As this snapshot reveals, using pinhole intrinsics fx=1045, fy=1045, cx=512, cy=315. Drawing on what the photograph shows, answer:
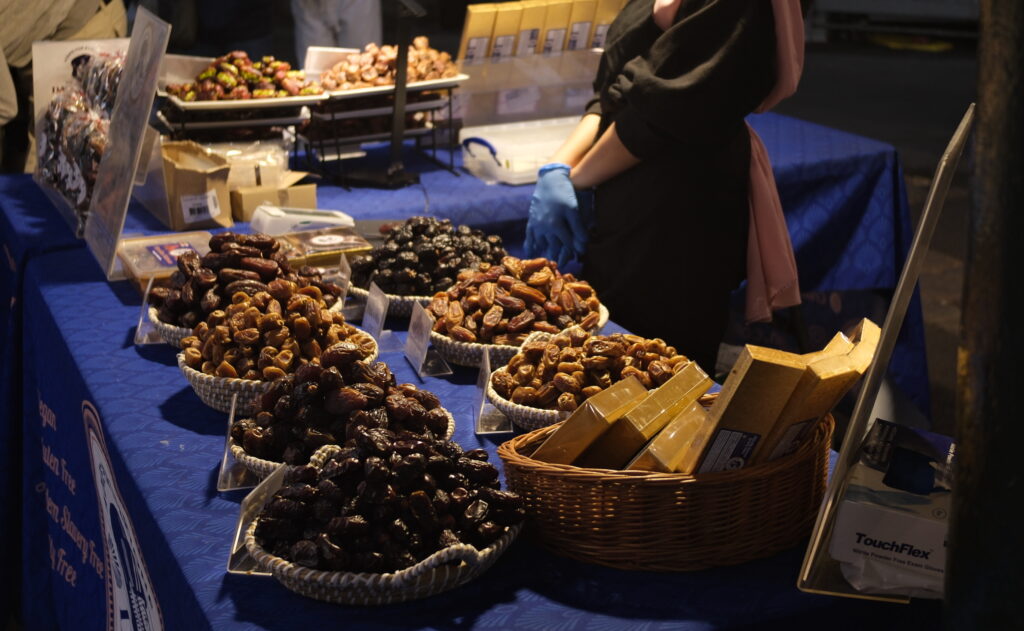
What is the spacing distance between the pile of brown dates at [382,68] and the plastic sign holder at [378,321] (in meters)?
1.25

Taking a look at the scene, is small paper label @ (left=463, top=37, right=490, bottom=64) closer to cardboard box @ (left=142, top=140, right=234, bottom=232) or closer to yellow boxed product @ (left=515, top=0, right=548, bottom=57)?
yellow boxed product @ (left=515, top=0, right=548, bottom=57)

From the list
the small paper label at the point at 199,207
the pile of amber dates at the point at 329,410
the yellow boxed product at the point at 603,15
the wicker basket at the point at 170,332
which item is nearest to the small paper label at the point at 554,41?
the yellow boxed product at the point at 603,15

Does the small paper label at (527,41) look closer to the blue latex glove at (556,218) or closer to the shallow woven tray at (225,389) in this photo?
the blue latex glove at (556,218)

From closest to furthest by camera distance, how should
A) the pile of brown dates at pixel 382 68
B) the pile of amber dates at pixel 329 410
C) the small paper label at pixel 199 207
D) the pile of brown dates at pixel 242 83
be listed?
the pile of amber dates at pixel 329 410
the small paper label at pixel 199 207
the pile of brown dates at pixel 242 83
the pile of brown dates at pixel 382 68

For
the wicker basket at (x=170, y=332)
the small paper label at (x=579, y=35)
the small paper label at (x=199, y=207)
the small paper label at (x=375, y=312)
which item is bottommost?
the small paper label at (x=199, y=207)

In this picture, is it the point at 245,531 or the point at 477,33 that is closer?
the point at 245,531

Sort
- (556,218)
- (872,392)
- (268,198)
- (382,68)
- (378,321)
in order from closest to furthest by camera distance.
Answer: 1. (872,392)
2. (378,321)
3. (556,218)
4. (268,198)
5. (382,68)

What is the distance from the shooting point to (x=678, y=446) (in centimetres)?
130

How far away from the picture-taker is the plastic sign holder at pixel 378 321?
2.01 m

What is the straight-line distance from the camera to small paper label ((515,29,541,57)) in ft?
11.6

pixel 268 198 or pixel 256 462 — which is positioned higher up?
pixel 256 462

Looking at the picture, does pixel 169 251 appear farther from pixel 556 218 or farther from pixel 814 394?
pixel 814 394

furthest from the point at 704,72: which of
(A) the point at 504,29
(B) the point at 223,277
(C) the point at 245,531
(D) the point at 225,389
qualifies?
(A) the point at 504,29

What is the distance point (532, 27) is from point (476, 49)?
8.6 inches
